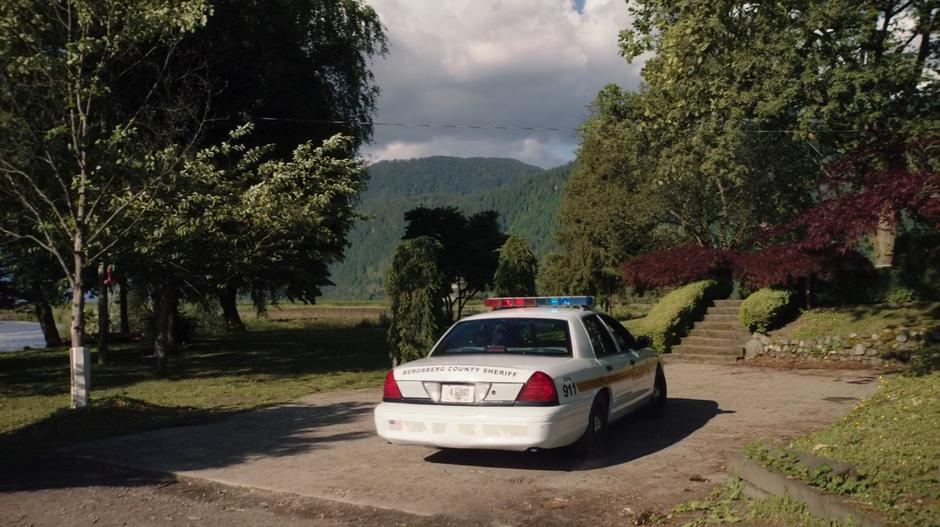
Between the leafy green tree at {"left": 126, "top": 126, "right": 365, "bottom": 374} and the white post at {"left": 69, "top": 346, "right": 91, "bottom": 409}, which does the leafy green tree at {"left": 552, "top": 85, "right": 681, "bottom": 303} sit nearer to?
the leafy green tree at {"left": 126, "top": 126, "right": 365, "bottom": 374}

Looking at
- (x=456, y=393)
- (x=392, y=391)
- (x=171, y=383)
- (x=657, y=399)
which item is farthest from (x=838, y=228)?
(x=171, y=383)

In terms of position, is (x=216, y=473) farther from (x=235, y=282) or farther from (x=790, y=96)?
(x=235, y=282)

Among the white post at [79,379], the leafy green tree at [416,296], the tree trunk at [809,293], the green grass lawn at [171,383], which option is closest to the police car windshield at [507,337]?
the green grass lawn at [171,383]

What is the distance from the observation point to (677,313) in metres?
18.2

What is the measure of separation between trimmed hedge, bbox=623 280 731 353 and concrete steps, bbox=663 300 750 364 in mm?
214

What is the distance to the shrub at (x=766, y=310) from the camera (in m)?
16.8

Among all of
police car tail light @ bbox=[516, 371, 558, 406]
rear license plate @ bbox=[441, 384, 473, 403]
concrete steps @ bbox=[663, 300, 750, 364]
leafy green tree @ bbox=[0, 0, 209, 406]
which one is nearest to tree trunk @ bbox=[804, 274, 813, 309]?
concrete steps @ bbox=[663, 300, 750, 364]

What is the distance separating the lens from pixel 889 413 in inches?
319

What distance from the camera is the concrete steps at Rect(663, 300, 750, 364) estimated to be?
55.8 ft

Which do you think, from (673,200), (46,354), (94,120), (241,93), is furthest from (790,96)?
(46,354)

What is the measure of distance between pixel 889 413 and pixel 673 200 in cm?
2240

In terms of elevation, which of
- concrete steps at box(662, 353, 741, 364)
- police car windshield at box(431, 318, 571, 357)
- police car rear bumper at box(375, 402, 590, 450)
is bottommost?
concrete steps at box(662, 353, 741, 364)

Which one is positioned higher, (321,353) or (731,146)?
(731,146)

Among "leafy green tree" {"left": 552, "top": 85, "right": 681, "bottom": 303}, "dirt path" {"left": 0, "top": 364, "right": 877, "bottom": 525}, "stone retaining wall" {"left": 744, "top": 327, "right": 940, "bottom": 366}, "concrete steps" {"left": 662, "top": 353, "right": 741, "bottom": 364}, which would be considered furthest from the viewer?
"leafy green tree" {"left": 552, "top": 85, "right": 681, "bottom": 303}
